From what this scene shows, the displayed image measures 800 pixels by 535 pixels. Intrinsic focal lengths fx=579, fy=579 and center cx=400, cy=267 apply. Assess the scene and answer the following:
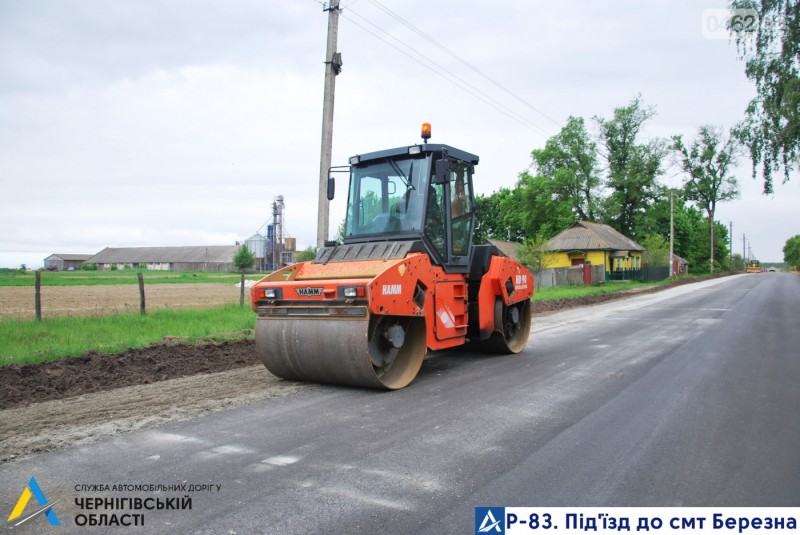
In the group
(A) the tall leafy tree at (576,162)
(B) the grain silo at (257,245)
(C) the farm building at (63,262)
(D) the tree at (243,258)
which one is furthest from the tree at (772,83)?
(C) the farm building at (63,262)

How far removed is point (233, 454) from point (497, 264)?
535cm

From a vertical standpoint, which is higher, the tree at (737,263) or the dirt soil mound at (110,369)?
the tree at (737,263)

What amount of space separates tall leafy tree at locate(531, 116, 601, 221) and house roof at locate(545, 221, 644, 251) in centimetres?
774

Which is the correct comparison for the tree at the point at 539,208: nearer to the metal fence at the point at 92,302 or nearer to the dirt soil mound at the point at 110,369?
the metal fence at the point at 92,302

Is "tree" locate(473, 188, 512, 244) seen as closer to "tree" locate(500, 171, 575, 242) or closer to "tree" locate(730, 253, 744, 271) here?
"tree" locate(500, 171, 575, 242)

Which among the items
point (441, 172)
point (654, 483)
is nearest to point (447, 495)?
point (654, 483)

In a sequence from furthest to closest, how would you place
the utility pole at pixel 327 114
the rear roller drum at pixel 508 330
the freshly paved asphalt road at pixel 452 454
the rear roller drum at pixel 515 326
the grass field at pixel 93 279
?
1. the grass field at pixel 93 279
2. the utility pole at pixel 327 114
3. the rear roller drum at pixel 515 326
4. the rear roller drum at pixel 508 330
5. the freshly paved asphalt road at pixel 452 454

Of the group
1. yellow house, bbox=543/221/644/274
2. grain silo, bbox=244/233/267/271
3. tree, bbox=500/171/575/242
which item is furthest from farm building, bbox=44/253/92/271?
yellow house, bbox=543/221/644/274

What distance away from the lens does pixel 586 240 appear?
46000mm

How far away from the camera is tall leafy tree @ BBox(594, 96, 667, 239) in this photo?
5572 centimetres

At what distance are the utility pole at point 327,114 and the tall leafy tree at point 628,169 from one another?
48980 mm

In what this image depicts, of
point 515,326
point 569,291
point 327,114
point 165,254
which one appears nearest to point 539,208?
point 569,291

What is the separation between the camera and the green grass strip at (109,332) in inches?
355

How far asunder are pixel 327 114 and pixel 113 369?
659 centimetres
